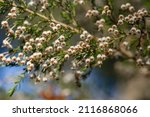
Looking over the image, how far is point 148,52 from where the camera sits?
145 inches

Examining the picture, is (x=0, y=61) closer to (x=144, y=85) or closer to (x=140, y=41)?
(x=140, y=41)

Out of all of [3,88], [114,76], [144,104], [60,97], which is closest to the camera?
[144,104]

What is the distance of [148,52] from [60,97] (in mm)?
3899

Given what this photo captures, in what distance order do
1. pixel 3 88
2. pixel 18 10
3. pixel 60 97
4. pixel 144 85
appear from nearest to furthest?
1. pixel 18 10
2. pixel 60 97
3. pixel 3 88
4. pixel 144 85

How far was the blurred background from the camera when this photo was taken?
5.98 metres

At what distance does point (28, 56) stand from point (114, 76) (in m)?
9.82

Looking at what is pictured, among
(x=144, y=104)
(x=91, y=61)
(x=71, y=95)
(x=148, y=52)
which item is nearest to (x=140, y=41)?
(x=148, y=52)

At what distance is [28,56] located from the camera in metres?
3.40

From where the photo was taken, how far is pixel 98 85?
31.8 feet

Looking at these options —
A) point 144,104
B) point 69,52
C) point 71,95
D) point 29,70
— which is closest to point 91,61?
point 69,52

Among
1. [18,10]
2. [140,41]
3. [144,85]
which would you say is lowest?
[140,41]

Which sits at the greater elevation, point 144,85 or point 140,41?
point 144,85

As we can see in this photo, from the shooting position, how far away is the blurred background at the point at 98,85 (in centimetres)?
598

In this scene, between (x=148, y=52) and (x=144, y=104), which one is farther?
(x=144, y=104)
